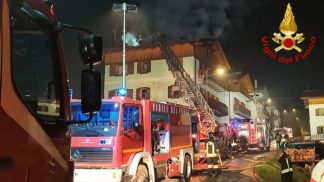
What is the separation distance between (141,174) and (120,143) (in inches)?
41.1

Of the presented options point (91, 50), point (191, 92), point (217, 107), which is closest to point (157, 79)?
point (217, 107)

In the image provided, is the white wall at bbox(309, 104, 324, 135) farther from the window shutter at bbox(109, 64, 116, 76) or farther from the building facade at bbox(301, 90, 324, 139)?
the window shutter at bbox(109, 64, 116, 76)

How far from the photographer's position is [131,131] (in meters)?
9.84

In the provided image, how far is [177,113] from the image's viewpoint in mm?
13203

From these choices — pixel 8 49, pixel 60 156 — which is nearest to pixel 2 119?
pixel 8 49

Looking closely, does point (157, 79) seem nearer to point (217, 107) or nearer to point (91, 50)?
point (217, 107)

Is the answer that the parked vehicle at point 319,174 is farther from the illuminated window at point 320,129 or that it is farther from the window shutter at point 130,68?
the illuminated window at point 320,129

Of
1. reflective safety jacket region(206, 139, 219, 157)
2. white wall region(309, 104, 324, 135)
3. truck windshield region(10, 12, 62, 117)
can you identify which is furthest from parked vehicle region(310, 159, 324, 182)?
white wall region(309, 104, 324, 135)

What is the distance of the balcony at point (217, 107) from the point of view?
4119 cm

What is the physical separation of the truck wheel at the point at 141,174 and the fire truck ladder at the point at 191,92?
11.6 meters

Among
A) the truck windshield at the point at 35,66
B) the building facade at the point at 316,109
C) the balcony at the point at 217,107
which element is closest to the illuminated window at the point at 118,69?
the balcony at the point at 217,107

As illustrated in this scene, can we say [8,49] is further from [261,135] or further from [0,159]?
[261,135]

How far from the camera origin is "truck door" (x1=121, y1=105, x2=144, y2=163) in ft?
31.1

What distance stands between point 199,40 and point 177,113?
82.8ft
